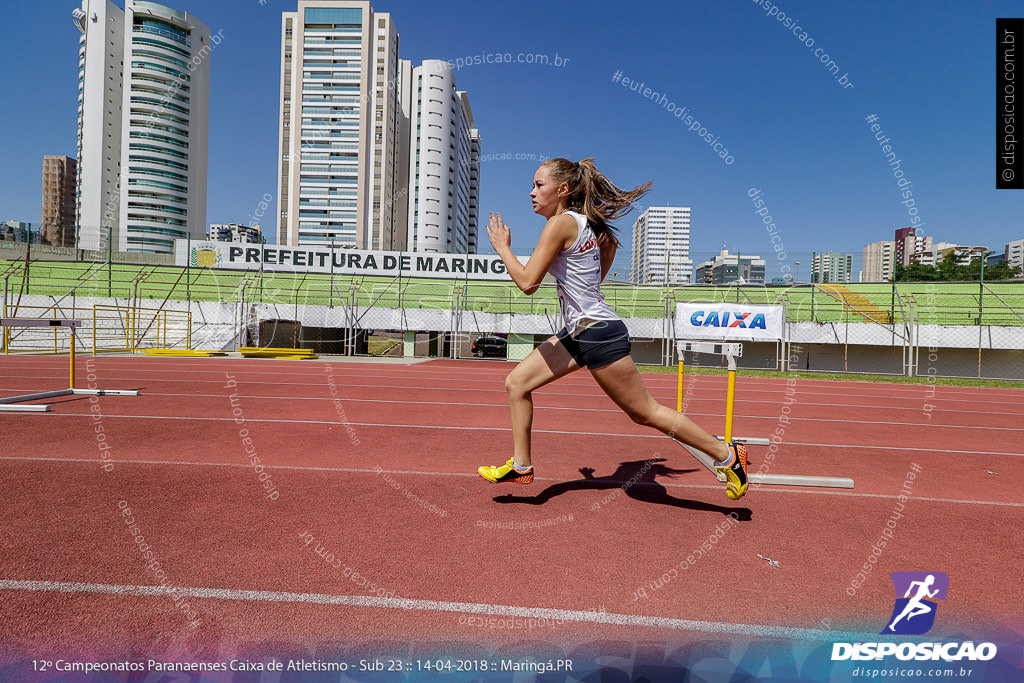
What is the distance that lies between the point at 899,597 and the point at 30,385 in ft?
40.5

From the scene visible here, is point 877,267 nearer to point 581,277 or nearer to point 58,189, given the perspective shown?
point 581,277

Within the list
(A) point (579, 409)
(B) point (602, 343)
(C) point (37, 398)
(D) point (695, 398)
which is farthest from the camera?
(D) point (695, 398)

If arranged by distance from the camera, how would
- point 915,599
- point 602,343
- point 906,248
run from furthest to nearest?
point 906,248 → point 602,343 → point 915,599

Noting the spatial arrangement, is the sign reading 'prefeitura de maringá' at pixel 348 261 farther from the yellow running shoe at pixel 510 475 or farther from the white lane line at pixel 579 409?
the yellow running shoe at pixel 510 475

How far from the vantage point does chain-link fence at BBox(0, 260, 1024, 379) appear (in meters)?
18.5

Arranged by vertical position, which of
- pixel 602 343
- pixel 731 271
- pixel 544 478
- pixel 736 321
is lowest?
pixel 544 478

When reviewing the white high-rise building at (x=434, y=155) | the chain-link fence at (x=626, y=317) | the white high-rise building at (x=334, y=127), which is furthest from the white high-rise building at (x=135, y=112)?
the chain-link fence at (x=626, y=317)

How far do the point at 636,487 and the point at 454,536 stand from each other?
1617mm

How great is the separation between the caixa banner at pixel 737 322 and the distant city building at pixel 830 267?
4.53 metres

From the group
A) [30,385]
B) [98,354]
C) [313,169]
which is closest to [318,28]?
[313,169]

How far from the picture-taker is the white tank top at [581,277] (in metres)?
3.11

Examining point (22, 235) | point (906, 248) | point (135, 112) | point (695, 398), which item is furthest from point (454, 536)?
point (135, 112)

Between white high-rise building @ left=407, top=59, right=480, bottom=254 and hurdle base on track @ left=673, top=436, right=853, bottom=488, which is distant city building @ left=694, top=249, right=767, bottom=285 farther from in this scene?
white high-rise building @ left=407, top=59, right=480, bottom=254

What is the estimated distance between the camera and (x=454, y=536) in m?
2.86
